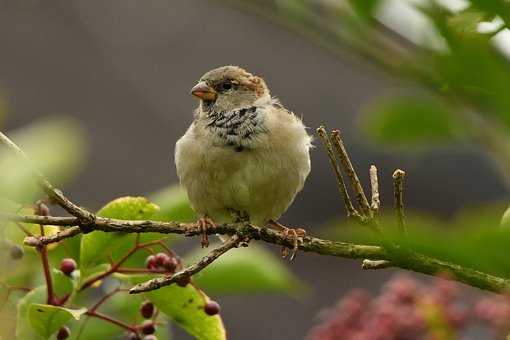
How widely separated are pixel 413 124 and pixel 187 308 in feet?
3.59

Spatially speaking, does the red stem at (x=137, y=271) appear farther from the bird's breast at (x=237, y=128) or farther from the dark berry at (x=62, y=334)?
the bird's breast at (x=237, y=128)

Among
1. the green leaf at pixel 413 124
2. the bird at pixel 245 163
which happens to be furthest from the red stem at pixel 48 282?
the bird at pixel 245 163

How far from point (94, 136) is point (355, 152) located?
2300mm

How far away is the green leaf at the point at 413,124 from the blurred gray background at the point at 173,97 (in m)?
5.88

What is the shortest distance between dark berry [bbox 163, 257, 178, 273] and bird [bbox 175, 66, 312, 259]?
1.05 metres

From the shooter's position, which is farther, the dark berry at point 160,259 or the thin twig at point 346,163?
the dark berry at point 160,259

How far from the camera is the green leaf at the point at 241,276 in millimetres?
1820

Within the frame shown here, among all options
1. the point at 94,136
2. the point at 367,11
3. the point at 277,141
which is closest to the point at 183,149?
the point at 277,141

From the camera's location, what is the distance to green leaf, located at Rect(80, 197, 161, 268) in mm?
1616

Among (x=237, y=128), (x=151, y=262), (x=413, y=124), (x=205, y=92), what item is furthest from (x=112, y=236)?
(x=205, y=92)

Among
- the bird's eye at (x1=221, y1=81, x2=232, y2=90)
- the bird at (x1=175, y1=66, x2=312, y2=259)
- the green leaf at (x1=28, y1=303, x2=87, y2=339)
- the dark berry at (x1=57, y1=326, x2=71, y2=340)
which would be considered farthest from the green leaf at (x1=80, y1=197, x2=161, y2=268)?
the bird's eye at (x1=221, y1=81, x2=232, y2=90)

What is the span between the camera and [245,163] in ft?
9.71

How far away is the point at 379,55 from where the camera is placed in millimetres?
718

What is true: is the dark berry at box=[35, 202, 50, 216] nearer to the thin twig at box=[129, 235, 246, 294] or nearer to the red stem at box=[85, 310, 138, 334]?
the red stem at box=[85, 310, 138, 334]
